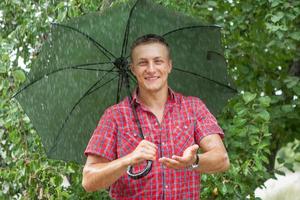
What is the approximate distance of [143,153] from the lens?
3137mm

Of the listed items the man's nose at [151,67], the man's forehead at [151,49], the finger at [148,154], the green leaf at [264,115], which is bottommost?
the finger at [148,154]

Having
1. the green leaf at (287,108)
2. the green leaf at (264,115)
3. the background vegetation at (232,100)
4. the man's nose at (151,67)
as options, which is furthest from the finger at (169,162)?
the green leaf at (287,108)

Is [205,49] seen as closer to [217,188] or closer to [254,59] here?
[217,188]

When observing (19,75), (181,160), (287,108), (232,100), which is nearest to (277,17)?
(232,100)

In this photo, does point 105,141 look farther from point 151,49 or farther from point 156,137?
point 151,49

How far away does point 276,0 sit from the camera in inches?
225

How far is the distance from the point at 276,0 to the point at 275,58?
148 centimetres

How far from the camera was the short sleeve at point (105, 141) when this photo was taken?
3.44m

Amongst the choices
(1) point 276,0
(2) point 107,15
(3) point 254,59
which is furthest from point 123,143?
(3) point 254,59

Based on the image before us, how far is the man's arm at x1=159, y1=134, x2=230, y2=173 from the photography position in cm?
315

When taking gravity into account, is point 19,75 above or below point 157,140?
above

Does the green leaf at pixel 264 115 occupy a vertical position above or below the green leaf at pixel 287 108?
below

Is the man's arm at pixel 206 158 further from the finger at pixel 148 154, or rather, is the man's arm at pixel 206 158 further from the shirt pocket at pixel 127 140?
the shirt pocket at pixel 127 140

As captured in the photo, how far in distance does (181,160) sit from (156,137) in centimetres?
33
